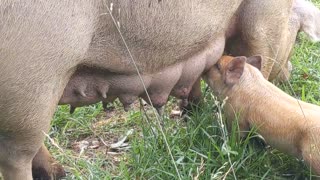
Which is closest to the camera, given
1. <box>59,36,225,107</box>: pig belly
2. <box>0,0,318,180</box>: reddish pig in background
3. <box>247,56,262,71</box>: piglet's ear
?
<box>0,0,318,180</box>: reddish pig in background

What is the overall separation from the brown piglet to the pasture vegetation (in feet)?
0.26

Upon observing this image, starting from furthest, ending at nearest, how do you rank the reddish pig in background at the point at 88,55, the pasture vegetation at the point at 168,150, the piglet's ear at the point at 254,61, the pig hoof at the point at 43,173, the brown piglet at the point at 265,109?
the piglet's ear at the point at 254,61, the pig hoof at the point at 43,173, the pasture vegetation at the point at 168,150, the brown piglet at the point at 265,109, the reddish pig in background at the point at 88,55

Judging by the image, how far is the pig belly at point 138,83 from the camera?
3358 mm

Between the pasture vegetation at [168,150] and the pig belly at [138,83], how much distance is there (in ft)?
0.58

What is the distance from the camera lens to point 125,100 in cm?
357

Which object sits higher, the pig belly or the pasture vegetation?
the pig belly

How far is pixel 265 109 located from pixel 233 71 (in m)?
0.35

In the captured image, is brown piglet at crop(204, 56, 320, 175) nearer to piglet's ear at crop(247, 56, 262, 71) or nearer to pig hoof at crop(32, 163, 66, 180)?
piglet's ear at crop(247, 56, 262, 71)

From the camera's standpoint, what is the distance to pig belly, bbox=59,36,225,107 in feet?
11.0

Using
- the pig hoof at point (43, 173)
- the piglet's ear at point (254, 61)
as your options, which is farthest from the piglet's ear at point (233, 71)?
the pig hoof at point (43, 173)

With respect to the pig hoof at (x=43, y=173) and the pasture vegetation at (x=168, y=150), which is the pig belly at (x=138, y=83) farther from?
the pig hoof at (x=43, y=173)

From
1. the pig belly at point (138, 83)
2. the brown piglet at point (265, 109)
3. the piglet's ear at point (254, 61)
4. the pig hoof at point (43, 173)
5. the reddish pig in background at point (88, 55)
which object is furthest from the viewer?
the piglet's ear at point (254, 61)

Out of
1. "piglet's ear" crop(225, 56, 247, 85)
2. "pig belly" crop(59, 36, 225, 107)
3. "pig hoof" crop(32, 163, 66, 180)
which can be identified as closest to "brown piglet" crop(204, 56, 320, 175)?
"piglet's ear" crop(225, 56, 247, 85)

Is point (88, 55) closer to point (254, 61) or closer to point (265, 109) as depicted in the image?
point (265, 109)
